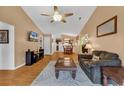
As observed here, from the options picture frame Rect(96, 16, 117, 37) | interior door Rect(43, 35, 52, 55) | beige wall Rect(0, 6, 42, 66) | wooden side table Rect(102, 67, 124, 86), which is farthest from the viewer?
interior door Rect(43, 35, 52, 55)

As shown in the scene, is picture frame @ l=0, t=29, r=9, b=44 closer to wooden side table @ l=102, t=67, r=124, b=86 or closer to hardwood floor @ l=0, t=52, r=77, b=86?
hardwood floor @ l=0, t=52, r=77, b=86

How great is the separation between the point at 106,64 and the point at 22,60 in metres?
4.22

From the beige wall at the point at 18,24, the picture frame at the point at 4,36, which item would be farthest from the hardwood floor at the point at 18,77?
the picture frame at the point at 4,36

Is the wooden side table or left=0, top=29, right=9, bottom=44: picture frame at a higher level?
left=0, top=29, right=9, bottom=44: picture frame

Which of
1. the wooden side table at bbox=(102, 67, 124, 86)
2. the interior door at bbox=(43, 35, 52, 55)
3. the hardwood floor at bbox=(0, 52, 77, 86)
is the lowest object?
the hardwood floor at bbox=(0, 52, 77, 86)

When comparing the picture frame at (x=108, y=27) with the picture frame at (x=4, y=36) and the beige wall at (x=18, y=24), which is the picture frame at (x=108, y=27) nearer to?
the beige wall at (x=18, y=24)

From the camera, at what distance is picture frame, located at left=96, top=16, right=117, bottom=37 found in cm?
424

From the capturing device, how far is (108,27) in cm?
479

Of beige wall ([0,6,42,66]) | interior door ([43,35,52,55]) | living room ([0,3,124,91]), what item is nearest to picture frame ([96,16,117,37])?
living room ([0,3,124,91])

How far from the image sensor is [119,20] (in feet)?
12.8

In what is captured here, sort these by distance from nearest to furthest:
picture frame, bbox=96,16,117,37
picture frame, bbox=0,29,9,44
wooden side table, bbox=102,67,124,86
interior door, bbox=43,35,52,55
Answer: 1. wooden side table, bbox=102,67,124,86
2. picture frame, bbox=96,16,117,37
3. picture frame, bbox=0,29,9,44
4. interior door, bbox=43,35,52,55
